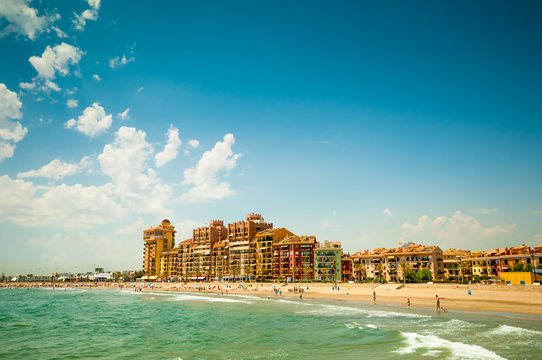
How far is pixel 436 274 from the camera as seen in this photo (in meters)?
115

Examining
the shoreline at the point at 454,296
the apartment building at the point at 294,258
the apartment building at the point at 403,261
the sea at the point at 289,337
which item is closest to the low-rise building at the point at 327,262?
the apartment building at the point at 294,258

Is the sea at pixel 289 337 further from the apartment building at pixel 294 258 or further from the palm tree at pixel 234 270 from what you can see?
the palm tree at pixel 234 270

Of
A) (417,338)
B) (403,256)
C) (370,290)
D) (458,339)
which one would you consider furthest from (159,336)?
(403,256)

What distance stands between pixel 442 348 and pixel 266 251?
115016 mm

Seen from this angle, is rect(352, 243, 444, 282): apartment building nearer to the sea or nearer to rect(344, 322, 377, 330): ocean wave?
the sea

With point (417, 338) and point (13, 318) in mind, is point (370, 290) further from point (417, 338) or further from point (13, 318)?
point (13, 318)

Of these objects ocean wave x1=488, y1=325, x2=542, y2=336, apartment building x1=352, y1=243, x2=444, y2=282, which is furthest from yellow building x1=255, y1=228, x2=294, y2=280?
ocean wave x1=488, y1=325, x2=542, y2=336

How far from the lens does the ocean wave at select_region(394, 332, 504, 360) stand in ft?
87.2

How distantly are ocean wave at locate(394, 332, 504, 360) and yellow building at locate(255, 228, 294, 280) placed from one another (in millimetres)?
108668

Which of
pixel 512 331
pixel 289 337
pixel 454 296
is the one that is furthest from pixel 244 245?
pixel 512 331

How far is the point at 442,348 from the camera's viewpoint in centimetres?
2920

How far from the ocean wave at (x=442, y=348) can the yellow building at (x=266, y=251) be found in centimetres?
10867

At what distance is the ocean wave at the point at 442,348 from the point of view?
87.2 feet

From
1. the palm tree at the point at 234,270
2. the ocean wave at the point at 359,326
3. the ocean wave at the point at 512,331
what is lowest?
the palm tree at the point at 234,270
